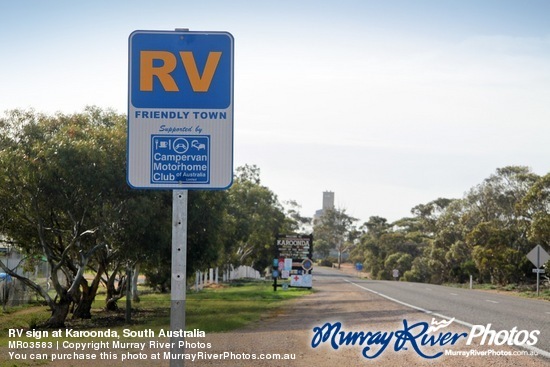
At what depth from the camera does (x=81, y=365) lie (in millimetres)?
13117

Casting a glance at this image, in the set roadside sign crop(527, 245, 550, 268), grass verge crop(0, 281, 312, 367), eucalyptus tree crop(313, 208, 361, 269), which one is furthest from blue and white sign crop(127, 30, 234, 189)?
eucalyptus tree crop(313, 208, 361, 269)

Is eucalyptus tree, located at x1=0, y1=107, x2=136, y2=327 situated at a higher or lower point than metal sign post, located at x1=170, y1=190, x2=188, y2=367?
higher

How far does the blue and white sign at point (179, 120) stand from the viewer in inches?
196

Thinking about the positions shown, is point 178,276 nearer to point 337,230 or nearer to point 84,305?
point 84,305

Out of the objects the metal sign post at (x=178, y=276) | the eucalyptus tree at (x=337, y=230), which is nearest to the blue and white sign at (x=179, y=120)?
the metal sign post at (x=178, y=276)

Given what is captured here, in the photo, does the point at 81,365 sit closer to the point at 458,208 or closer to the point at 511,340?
the point at 511,340

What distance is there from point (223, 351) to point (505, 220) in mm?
59016

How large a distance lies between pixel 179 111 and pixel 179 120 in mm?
63

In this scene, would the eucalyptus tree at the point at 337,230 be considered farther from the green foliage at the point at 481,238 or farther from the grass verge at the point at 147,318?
the grass verge at the point at 147,318

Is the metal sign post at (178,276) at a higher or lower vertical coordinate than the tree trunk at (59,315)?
higher

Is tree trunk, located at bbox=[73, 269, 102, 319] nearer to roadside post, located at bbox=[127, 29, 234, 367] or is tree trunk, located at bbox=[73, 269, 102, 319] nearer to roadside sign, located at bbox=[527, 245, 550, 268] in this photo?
roadside sign, located at bbox=[527, 245, 550, 268]

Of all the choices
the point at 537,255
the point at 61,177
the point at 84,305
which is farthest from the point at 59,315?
the point at 537,255

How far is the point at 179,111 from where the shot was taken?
5.01m

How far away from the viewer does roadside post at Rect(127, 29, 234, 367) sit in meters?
4.96
